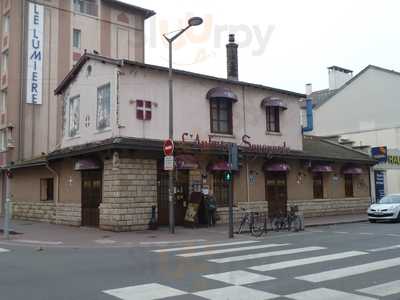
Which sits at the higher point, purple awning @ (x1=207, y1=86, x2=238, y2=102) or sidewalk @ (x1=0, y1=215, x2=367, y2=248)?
purple awning @ (x1=207, y1=86, x2=238, y2=102)

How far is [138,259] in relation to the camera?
11344 mm

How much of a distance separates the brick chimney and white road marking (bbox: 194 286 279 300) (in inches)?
752

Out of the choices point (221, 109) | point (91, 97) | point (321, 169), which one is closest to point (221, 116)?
point (221, 109)

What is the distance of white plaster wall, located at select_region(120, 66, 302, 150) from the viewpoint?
18.8 metres

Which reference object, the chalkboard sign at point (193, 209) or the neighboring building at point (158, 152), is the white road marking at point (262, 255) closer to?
the chalkboard sign at point (193, 209)

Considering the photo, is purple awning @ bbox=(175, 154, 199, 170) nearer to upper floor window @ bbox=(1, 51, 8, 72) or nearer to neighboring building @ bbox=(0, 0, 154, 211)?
neighboring building @ bbox=(0, 0, 154, 211)

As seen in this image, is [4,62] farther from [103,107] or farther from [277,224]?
[277,224]

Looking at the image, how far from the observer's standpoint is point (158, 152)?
1933cm

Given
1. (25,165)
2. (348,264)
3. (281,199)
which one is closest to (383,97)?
(281,199)

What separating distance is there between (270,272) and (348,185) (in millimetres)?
20423

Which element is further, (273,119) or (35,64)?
(35,64)

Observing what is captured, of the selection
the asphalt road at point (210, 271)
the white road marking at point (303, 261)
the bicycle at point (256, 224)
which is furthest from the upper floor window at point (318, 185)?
the white road marking at point (303, 261)

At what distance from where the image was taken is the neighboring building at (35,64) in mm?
32844

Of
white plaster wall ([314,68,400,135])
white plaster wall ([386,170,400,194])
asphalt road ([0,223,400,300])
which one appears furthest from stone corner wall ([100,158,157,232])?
white plaster wall ([314,68,400,135])
